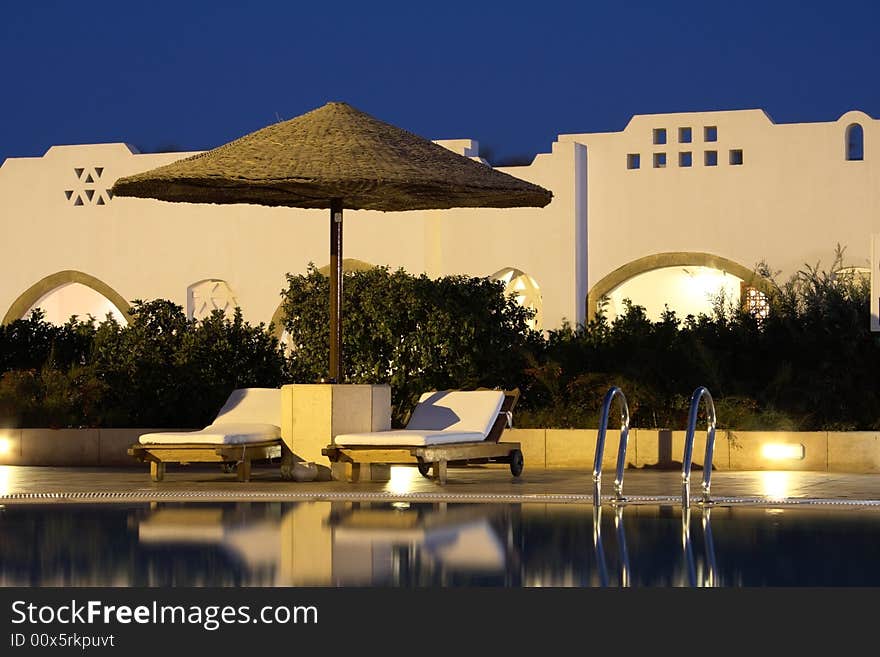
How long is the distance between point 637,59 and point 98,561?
117 feet

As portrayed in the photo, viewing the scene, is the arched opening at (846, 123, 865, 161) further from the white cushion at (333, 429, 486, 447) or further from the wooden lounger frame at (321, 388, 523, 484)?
the white cushion at (333, 429, 486, 447)

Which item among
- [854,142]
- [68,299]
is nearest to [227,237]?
[68,299]

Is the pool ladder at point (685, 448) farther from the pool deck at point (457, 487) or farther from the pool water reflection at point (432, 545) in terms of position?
the pool deck at point (457, 487)

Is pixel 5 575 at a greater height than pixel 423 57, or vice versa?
pixel 423 57

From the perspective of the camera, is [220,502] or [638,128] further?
[638,128]

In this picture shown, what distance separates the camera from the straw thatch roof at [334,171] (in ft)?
41.4

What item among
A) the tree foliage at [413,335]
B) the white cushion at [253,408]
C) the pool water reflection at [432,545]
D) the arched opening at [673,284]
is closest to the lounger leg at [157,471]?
the white cushion at [253,408]


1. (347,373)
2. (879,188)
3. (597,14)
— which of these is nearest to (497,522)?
(347,373)

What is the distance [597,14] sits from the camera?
1626 inches

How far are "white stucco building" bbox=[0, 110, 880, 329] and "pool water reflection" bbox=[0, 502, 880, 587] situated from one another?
14.2 metres

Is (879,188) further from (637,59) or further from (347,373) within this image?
(637,59)

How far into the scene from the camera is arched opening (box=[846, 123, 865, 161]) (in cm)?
2419

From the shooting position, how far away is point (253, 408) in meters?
13.8

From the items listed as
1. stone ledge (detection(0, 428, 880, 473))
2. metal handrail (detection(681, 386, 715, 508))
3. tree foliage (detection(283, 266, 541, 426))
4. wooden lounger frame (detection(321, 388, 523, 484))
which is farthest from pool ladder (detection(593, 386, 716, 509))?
tree foliage (detection(283, 266, 541, 426))
